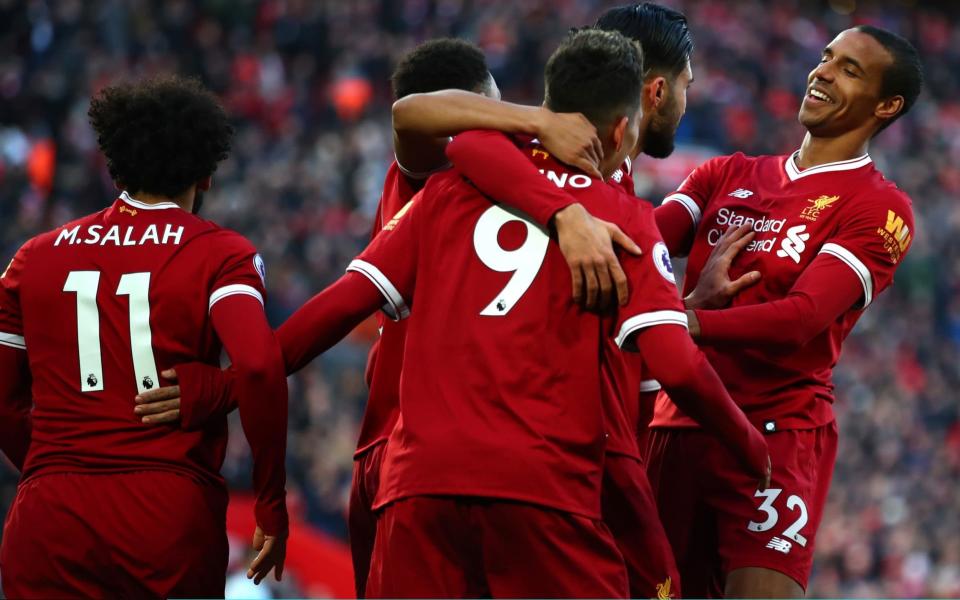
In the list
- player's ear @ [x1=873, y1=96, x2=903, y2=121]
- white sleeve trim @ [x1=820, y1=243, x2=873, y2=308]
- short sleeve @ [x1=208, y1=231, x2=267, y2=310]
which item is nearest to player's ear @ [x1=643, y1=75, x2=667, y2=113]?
white sleeve trim @ [x1=820, y1=243, x2=873, y2=308]

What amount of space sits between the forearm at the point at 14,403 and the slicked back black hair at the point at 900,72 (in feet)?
10.9

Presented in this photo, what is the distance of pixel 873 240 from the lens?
505 centimetres

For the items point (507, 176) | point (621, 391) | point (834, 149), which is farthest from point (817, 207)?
point (507, 176)

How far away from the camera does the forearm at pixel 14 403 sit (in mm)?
4621

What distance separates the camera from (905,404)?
17.4m

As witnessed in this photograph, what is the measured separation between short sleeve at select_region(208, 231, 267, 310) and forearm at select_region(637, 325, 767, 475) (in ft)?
4.20

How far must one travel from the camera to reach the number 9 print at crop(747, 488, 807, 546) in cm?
511

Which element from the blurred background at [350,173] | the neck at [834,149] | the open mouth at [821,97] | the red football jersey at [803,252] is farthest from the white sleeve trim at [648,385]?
the blurred background at [350,173]

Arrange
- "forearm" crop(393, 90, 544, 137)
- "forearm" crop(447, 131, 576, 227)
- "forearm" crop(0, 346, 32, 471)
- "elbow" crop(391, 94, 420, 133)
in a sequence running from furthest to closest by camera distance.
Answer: "forearm" crop(0, 346, 32, 471)
"elbow" crop(391, 94, 420, 133)
"forearm" crop(393, 90, 544, 137)
"forearm" crop(447, 131, 576, 227)

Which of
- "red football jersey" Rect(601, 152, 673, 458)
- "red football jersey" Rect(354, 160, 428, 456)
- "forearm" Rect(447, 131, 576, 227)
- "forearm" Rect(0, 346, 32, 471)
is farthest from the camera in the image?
"red football jersey" Rect(354, 160, 428, 456)

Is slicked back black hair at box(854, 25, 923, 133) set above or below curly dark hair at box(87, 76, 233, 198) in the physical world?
above

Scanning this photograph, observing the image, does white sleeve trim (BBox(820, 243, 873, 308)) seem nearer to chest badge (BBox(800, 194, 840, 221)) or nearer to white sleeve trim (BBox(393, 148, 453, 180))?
chest badge (BBox(800, 194, 840, 221))

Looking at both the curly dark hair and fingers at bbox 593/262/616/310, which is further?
the curly dark hair

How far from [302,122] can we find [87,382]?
13.6 metres
